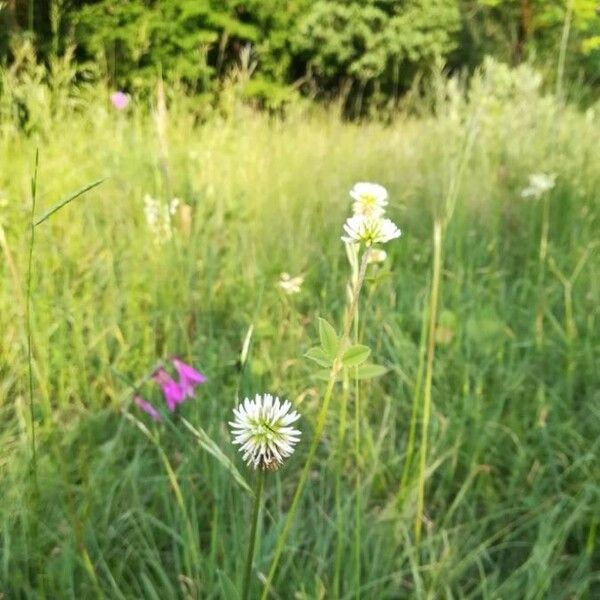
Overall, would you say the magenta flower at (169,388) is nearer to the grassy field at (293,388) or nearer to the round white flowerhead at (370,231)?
the grassy field at (293,388)

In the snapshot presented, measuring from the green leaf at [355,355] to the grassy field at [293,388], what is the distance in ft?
0.85

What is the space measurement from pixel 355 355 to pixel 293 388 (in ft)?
3.47

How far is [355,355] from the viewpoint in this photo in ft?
1.78

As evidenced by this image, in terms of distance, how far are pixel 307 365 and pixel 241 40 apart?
353 inches

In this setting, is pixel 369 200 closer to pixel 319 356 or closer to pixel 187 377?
pixel 319 356

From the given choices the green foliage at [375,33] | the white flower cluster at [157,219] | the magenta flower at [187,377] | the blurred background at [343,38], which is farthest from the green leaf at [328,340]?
the green foliage at [375,33]

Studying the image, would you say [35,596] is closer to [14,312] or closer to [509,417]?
[14,312]

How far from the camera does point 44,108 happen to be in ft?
8.07

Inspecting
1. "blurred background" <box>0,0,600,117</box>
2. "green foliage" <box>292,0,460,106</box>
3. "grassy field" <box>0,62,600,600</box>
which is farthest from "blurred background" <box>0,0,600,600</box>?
"green foliage" <box>292,0,460,106</box>

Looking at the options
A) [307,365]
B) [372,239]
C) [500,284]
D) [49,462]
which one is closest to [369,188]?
[372,239]

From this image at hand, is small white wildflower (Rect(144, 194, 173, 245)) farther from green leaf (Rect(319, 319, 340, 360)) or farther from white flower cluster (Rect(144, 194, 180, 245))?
green leaf (Rect(319, 319, 340, 360))

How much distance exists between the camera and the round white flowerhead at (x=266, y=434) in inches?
20.2

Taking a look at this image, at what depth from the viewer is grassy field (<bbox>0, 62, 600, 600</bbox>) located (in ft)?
3.81

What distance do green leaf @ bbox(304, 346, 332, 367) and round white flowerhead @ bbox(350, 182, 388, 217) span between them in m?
0.14
